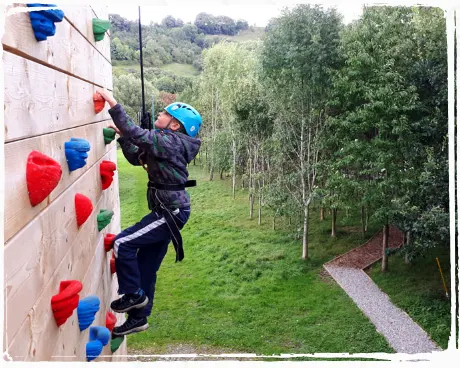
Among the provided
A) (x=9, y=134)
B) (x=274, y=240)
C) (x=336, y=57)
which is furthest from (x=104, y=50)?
(x=274, y=240)

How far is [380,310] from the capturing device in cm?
1044

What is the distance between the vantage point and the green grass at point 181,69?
24.9 meters

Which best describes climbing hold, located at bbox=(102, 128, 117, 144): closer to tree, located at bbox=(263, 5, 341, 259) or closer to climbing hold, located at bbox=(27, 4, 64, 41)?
climbing hold, located at bbox=(27, 4, 64, 41)

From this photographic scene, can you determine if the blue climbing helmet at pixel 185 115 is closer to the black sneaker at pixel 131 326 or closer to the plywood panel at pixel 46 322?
the plywood panel at pixel 46 322

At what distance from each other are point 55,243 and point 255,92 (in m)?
14.5

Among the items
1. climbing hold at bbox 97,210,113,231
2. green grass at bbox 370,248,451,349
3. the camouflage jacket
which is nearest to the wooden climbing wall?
climbing hold at bbox 97,210,113,231

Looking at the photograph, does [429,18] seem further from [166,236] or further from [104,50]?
[166,236]

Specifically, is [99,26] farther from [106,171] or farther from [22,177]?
[22,177]

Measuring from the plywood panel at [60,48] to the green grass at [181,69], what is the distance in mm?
22572

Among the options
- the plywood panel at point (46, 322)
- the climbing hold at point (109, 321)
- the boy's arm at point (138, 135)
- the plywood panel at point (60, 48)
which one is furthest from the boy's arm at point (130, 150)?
the climbing hold at point (109, 321)

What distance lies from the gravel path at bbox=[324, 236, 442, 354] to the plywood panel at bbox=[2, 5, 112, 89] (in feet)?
26.5

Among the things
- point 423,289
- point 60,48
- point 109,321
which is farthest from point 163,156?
point 423,289

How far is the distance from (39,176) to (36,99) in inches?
10.6

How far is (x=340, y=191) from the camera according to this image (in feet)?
41.3
